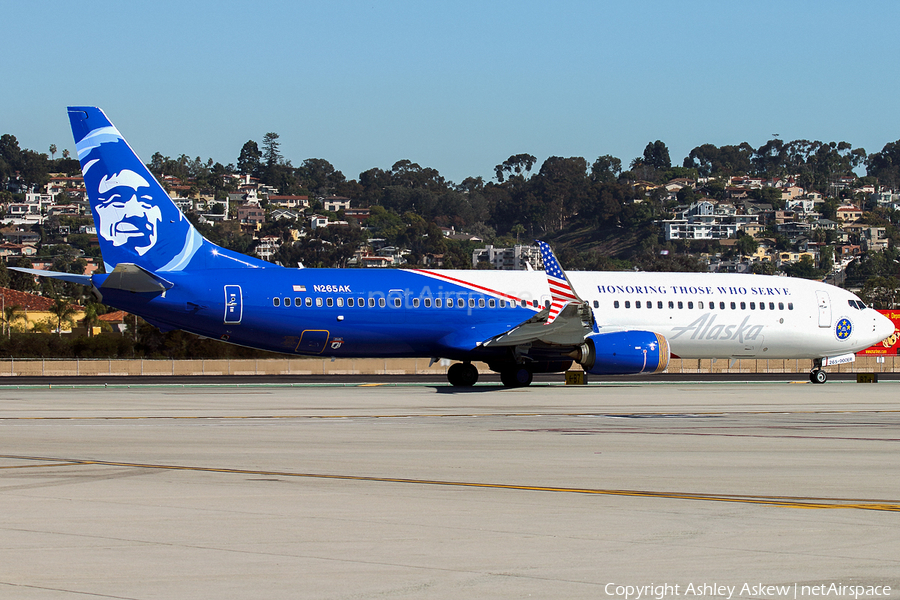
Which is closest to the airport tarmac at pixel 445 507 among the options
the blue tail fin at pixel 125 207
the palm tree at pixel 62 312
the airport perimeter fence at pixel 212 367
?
the blue tail fin at pixel 125 207

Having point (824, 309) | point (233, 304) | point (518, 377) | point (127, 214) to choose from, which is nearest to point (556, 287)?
point (518, 377)

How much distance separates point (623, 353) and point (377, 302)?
693 centimetres

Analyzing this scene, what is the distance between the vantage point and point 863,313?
36.4m

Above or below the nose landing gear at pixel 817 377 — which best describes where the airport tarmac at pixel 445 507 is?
above

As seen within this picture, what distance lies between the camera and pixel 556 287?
30422 mm

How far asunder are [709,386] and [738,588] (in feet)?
91.4

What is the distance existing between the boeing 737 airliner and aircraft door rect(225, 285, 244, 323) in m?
0.03

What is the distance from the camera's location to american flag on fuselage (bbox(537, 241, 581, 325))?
2967 centimetres

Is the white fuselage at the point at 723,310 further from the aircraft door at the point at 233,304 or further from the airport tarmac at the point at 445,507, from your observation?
the airport tarmac at the point at 445,507

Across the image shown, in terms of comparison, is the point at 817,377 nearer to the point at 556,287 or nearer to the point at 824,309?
the point at 824,309

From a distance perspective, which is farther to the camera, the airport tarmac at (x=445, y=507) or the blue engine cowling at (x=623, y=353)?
the blue engine cowling at (x=623, y=353)

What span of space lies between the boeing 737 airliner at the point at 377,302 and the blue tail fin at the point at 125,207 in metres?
0.03

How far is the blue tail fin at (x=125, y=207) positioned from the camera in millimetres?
28469

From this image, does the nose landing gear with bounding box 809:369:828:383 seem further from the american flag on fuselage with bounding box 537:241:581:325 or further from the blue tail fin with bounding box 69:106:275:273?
the blue tail fin with bounding box 69:106:275:273
